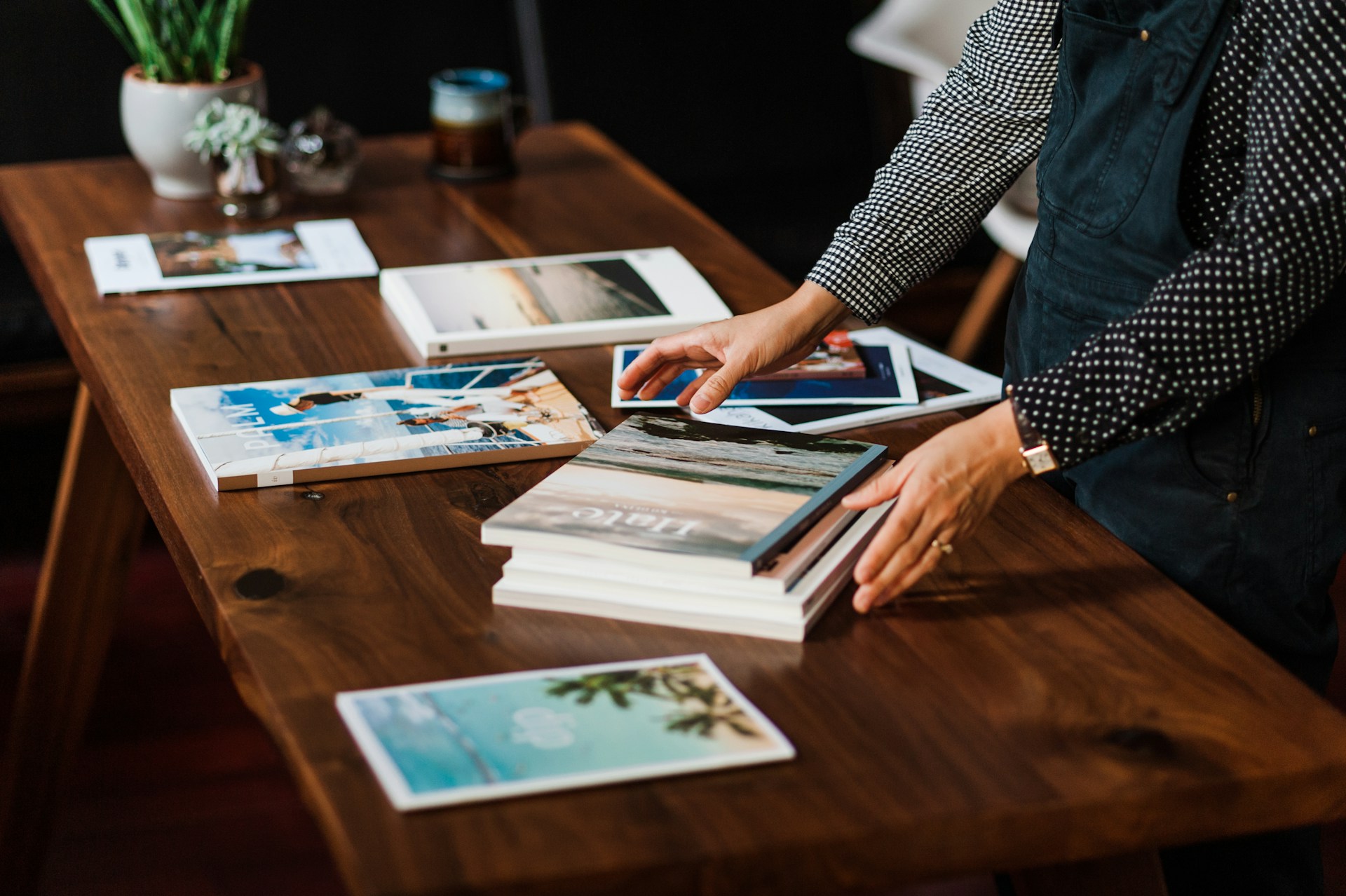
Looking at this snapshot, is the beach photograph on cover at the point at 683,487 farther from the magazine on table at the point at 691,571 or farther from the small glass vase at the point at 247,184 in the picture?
the small glass vase at the point at 247,184

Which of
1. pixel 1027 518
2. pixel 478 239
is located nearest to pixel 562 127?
pixel 478 239

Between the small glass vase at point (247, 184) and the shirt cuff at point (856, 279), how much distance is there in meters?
0.85

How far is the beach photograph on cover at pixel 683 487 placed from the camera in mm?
934

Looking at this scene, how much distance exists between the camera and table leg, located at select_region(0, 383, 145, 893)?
5.65 ft

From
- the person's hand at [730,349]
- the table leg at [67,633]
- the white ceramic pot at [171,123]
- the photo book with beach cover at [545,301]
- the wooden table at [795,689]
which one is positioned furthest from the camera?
the white ceramic pot at [171,123]

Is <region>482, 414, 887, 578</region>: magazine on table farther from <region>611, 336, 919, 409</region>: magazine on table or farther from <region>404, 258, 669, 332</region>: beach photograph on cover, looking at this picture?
<region>404, 258, 669, 332</region>: beach photograph on cover

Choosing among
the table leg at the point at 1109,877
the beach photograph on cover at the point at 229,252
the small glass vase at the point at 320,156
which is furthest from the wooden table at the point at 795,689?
the small glass vase at the point at 320,156

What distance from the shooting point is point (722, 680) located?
866 millimetres

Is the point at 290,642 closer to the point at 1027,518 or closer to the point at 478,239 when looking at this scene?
the point at 1027,518

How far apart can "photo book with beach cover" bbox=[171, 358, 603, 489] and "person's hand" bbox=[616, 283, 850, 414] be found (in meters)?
0.07

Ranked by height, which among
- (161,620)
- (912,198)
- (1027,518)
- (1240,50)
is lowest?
(161,620)

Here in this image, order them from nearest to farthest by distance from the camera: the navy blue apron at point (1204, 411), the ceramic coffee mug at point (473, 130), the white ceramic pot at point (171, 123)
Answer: the navy blue apron at point (1204, 411)
the white ceramic pot at point (171, 123)
the ceramic coffee mug at point (473, 130)

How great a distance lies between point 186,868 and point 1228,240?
141cm

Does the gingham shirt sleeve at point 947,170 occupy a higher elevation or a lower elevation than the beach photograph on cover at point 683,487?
higher
